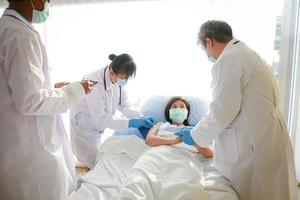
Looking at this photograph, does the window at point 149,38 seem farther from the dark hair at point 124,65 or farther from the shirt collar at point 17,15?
the shirt collar at point 17,15

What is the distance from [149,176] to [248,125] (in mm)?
561

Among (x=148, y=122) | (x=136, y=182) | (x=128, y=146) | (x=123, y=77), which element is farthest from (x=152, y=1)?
(x=136, y=182)

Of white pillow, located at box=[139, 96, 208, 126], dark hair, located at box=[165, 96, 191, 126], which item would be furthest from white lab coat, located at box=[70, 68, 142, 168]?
dark hair, located at box=[165, 96, 191, 126]

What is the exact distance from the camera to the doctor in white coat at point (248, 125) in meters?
1.39

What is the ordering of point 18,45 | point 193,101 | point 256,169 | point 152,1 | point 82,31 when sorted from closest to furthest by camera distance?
point 18,45 → point 256,169 → point 193,101 → point 152,1 → point 82,31

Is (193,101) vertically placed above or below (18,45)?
below

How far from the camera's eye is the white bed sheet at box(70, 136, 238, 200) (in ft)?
4.06

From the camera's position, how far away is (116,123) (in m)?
2.07

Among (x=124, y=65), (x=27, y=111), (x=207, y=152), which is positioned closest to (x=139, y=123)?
(x=124, y=65)

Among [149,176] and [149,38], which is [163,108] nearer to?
[149,38]

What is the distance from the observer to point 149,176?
1351 mm

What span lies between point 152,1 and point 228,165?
1.68 meters

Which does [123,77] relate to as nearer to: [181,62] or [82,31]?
[181,62]

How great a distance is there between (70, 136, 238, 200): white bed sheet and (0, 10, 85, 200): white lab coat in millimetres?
210
